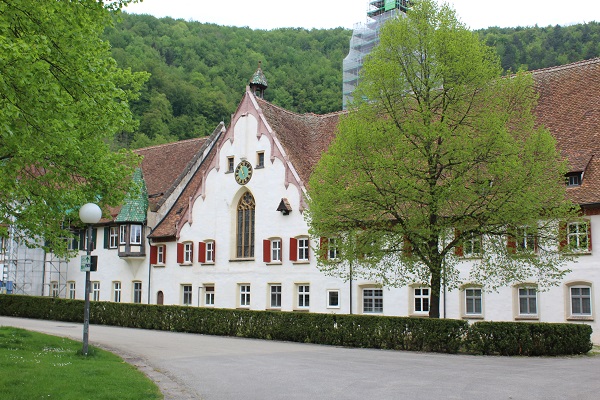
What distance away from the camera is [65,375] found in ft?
42.4

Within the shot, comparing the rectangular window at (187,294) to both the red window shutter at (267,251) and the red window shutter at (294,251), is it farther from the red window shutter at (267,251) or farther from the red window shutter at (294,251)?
the red window shutter at (294,251)

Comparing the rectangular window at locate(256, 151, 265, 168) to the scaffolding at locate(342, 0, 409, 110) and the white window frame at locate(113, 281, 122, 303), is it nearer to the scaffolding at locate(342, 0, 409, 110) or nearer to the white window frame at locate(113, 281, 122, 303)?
the white window frame at locate(113, 281, 122, 303)

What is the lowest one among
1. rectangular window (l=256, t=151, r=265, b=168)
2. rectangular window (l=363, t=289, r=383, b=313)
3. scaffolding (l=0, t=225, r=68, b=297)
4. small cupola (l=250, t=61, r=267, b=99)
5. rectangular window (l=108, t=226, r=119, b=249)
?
rectangular window (l=363, t=289, r=383, b=313)

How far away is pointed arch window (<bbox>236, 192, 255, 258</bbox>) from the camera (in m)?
38.5

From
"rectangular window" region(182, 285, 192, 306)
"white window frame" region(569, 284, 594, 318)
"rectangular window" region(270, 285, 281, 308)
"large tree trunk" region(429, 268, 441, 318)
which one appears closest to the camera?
"large tree trunk" region(429, 268, 441, 318)

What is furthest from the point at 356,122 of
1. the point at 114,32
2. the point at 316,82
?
the point at 114,32

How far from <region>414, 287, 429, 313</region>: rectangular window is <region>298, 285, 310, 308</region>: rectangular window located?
6.16 meters

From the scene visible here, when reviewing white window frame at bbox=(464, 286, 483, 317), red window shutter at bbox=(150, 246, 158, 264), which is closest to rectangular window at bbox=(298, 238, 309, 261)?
white window frame at bbox=(464, 286, 483, 317)

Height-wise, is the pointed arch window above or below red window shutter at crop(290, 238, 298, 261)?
above

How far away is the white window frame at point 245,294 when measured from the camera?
38000mm

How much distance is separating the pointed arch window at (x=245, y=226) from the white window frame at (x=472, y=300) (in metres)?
12.9

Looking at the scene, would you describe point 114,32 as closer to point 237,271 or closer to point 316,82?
point 316,82

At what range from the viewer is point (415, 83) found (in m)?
23.7

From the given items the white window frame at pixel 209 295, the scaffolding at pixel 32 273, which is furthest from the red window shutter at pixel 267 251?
the scaffolding at pixel 32 273
